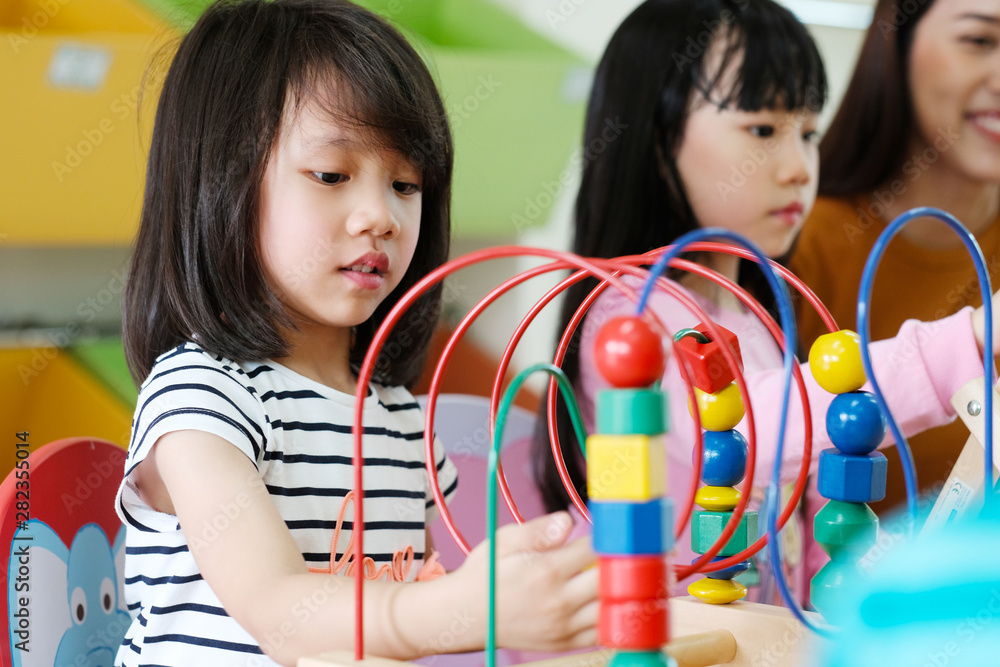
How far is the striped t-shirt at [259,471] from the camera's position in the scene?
2.13 feet

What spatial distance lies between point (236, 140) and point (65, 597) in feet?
1.24

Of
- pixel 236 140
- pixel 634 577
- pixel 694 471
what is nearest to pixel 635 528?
pixel 634 577

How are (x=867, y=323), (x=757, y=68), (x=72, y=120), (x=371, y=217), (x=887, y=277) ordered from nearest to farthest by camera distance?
(x=867, y=323), (x=371, y=217), (x=72, y=120), (x=757, y=68), (x=887, y=277)

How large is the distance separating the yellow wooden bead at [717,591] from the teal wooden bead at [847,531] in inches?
3.0

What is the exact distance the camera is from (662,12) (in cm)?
117

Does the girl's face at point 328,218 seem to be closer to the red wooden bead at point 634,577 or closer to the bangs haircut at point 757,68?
the red wooden bead at point 634,577

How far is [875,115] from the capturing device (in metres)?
1.27

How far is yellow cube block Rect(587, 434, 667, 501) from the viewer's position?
37 cm

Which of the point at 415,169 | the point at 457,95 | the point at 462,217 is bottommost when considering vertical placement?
the point at 415,169

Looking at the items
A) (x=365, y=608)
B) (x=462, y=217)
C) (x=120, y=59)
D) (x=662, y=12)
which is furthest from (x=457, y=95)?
(x=365, y=608)

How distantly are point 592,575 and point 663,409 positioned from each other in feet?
0.26

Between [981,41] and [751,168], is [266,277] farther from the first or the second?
[981,41]

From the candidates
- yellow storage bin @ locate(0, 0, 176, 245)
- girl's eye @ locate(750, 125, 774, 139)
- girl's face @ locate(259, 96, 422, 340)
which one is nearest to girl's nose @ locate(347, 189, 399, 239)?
girl's face @ locate(259, 96, 422, 340)

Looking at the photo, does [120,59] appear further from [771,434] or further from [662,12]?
[771,434]
